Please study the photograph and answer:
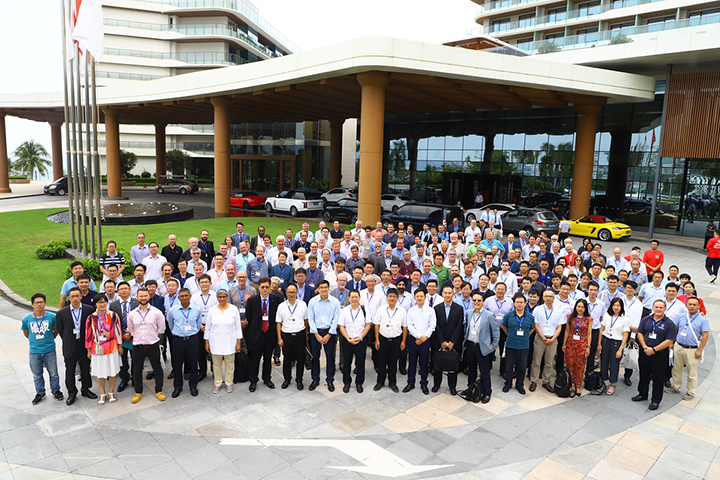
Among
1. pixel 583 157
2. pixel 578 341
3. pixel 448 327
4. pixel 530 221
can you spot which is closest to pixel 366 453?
pixel 448 327

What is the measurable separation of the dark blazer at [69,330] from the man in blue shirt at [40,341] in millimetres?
159

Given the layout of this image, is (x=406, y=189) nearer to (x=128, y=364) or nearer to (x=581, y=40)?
(x=581, y=40)

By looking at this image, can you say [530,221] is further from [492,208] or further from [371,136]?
[371,136]

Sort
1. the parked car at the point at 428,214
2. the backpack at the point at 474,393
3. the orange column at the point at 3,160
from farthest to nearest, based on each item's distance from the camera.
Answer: the orange column at the point at 3,160 → the parked car at the point at 428,214 → the backpack at the point at 474,393

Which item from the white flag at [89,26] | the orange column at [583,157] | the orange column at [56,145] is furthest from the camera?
the orange column at [56,145]

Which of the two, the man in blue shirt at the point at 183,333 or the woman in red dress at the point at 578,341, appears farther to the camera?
the woman in red dress at the point at 578,341

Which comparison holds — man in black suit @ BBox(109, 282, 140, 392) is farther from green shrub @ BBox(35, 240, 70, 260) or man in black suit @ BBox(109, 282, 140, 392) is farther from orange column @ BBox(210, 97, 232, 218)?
orange column @ BBox(210, 97, 232, 218)

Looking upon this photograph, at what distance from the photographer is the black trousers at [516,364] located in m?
8.02

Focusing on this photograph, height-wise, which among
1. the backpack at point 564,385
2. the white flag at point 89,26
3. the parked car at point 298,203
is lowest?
the backpack at point 564,385

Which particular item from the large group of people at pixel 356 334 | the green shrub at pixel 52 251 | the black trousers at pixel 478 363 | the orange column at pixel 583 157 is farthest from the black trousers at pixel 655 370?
the orange column at pixel 583 157

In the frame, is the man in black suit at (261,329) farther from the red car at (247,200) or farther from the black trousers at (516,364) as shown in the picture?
the red car at (247,200)

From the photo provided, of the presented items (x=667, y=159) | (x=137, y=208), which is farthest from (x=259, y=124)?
(x=667, y=159)

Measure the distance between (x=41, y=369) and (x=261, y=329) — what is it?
10.8 ft

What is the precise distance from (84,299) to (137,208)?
22828 mm
